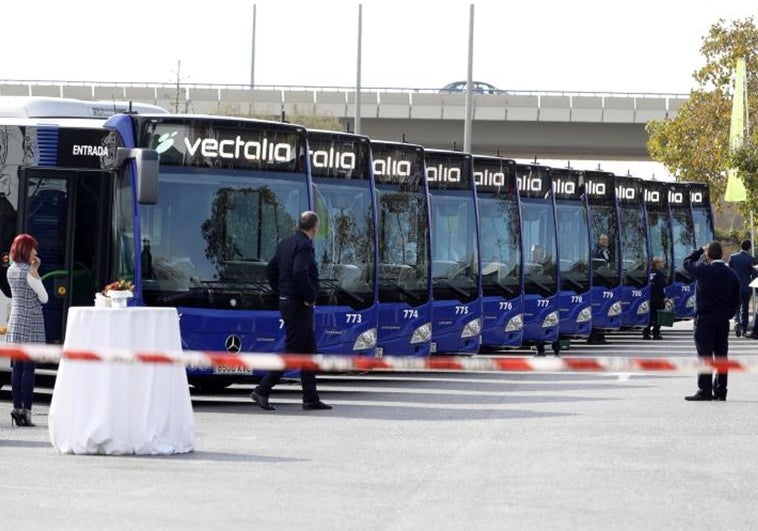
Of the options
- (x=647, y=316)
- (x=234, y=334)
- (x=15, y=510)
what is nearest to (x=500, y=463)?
(x=15, y=510)

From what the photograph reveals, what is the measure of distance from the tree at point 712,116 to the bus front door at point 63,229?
4132cm

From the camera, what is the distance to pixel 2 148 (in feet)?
64.1

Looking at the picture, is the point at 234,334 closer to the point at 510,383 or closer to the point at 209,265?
the point at 209,265

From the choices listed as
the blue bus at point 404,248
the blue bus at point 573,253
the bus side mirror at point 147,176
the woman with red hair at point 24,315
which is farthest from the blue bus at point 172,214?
the blue bus at point 573,253

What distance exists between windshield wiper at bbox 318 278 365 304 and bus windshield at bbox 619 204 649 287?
16014mm

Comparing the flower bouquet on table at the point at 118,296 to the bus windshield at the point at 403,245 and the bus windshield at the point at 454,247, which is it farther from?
the bus windshield at the point at 454,247

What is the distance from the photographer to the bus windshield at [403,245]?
76.8ft

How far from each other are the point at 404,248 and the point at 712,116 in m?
38.5

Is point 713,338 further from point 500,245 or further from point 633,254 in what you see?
point 633,254

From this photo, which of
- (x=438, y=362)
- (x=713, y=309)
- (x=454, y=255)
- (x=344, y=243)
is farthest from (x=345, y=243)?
(x=438, y=362)

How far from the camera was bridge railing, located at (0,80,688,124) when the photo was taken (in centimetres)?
8012

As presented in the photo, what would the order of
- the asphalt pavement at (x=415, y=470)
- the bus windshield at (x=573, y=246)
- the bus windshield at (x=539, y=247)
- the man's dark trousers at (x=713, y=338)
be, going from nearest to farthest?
the asphalt pavement at (x=415, y=470) → the man's dark trousers at (x=713, y=338) → the bus windshield at (x=539, y=247) → the bus windshield at (x=573, y=246)

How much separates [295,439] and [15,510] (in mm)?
4877

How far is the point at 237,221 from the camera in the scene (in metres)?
19.3
